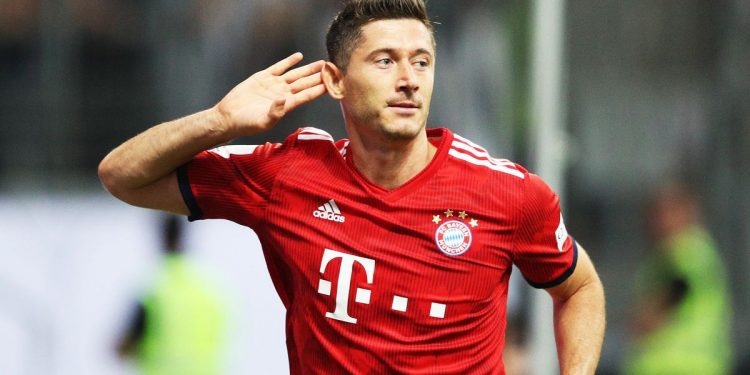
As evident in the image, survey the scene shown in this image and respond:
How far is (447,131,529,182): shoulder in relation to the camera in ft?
13.7

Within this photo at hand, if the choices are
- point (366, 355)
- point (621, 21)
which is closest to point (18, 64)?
point (621, 21)

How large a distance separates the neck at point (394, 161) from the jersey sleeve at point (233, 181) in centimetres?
29

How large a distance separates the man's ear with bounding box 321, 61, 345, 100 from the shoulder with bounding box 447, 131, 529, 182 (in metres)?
0.41

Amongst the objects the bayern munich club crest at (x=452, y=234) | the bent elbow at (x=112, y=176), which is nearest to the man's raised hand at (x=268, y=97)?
the bent elbow at (x=112, y=176)

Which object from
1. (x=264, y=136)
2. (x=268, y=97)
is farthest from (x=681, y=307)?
(x=268, y=97)

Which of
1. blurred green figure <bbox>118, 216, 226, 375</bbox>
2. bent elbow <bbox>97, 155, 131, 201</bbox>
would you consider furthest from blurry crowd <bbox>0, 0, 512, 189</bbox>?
bent elbow <bbox>97, 155, 131, 201</bbox>

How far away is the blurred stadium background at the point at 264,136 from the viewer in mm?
8609

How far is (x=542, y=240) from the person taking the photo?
165 inches

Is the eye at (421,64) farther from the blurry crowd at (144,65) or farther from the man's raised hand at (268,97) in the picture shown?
the blurry crowd at (144,65)

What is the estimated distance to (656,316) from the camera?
894 centimetres

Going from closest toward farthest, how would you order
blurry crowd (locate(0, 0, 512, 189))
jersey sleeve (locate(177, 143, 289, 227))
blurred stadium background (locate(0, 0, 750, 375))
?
jersey sleeve (locate(177, 143, 289, 227))
blurred stadium background (locate(0, 0, 750, 375))
blurry crowd (locate(0, 0, 512, 189))

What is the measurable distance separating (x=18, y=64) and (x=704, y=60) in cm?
517

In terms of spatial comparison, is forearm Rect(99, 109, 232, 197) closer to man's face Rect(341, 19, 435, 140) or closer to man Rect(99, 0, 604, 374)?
man Rect(99, 0, 604, 374)

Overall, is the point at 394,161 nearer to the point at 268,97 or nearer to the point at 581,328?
the point at 268,97
